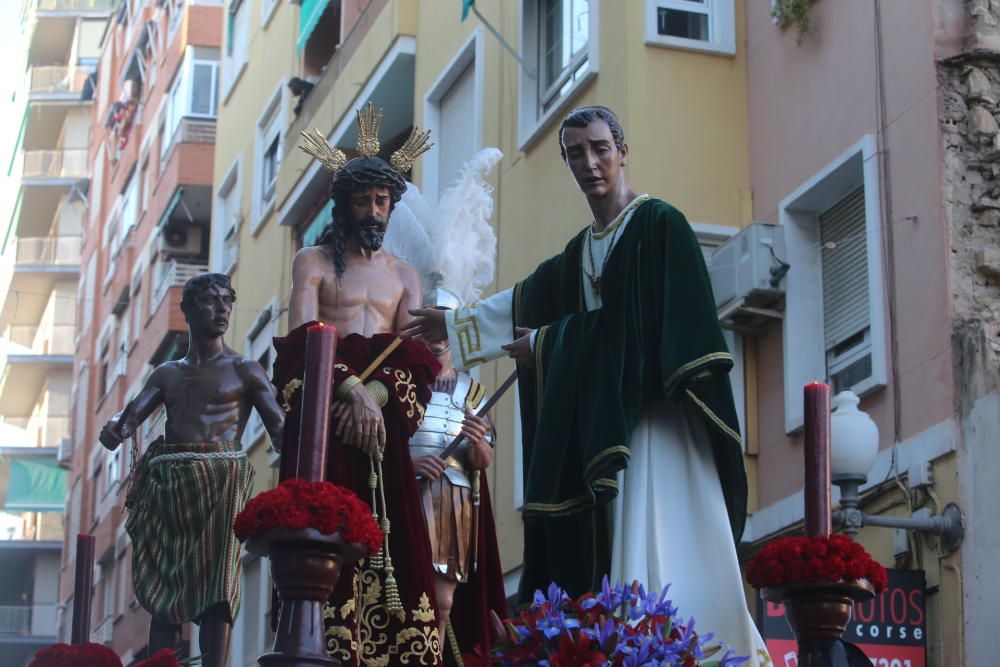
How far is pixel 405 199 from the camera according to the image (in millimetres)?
9312

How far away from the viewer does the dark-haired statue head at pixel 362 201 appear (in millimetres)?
7084

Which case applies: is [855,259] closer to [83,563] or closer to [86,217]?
[83,563]

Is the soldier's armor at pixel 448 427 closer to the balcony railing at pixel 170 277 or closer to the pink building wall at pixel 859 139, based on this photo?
the pink building wall at pixel 859 139

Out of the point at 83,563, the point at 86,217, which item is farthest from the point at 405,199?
the point at 86,217

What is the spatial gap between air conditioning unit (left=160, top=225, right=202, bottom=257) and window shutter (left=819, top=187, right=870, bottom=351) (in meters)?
20.9

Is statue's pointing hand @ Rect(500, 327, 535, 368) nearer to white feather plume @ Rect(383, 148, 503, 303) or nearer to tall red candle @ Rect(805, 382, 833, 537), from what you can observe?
tall red candle @ Rect(805, 382, 833, 537)

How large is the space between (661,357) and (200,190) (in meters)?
26.8

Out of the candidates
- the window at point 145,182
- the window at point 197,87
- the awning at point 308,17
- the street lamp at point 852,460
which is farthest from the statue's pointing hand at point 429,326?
the window at point 145,182

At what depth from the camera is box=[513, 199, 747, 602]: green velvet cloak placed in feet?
17.3

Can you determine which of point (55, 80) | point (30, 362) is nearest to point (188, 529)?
point (30, 362)

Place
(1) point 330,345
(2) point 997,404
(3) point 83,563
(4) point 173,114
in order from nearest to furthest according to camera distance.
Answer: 1. (1) point 330,345
2. (3) point 83,563
3. (2) point 997,404
4. (4) point 173,114

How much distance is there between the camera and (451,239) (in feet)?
29.0

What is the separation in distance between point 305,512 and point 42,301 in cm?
4911

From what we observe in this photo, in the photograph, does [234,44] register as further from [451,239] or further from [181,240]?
[451,239]
